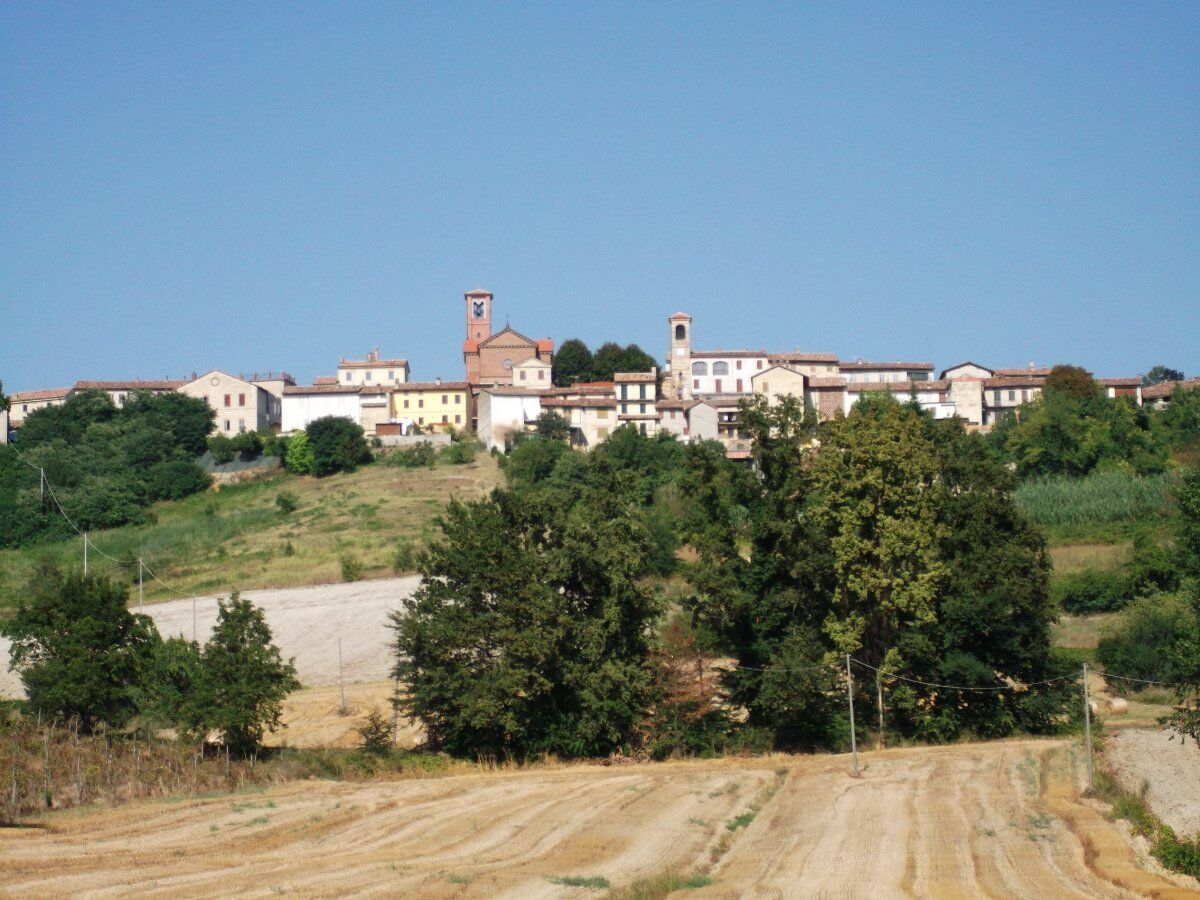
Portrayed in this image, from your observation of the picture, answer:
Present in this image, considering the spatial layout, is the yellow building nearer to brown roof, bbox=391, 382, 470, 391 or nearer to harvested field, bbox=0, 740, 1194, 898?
brown roof, bbox=391, 382, 470, 391

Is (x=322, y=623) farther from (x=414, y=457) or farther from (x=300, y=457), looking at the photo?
(x=300, y=457)

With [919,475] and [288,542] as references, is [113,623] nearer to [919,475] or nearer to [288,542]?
[919,475]

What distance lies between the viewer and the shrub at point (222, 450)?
96.0 meters

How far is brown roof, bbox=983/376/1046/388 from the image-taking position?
102 m

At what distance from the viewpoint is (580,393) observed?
3994 inches

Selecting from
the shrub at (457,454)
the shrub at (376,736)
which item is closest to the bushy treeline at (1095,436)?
the shrub at (457,454)

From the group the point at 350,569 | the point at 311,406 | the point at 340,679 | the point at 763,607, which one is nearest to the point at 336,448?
the point at 311,406

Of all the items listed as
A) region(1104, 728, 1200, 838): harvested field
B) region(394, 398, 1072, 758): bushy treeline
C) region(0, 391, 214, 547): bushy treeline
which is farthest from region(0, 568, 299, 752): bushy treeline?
region(0, 391, 214, 547): bushy treeline

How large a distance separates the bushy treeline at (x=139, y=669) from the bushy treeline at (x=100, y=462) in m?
50.1

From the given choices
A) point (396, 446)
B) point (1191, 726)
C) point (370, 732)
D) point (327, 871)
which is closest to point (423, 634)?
point (370, 732)

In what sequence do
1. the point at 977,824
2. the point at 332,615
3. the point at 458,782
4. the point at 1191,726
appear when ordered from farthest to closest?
the point at 332,615
the point at 458,782
the point at 977,824
the point at 1191,726

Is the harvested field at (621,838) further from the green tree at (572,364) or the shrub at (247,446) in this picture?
the green tree at (572,364)

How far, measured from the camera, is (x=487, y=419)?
99.1m

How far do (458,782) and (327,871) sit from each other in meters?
10.5
